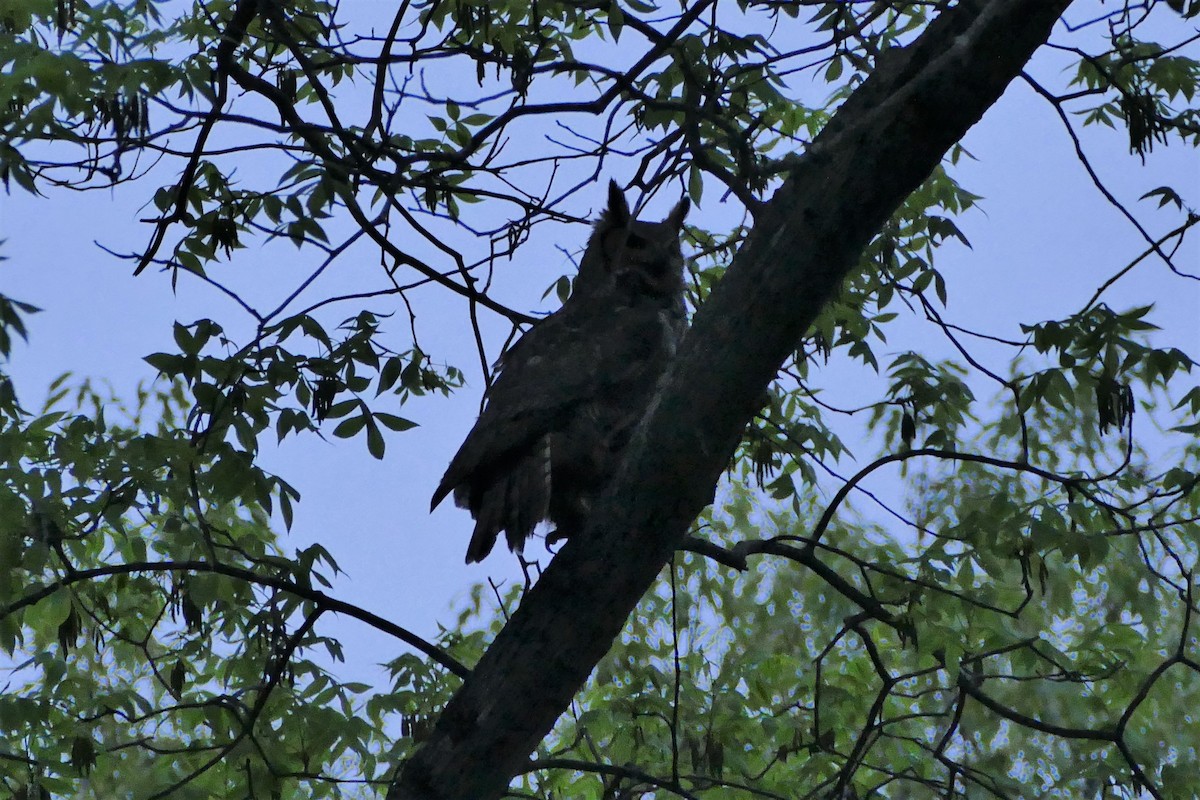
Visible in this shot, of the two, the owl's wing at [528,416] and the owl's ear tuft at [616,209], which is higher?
the owl's ear tuft at [616,209]

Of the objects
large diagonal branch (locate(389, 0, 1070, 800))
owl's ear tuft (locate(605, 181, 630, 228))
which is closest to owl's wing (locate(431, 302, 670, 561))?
large diagonal branch (locate(389, 0, 1070, 800))

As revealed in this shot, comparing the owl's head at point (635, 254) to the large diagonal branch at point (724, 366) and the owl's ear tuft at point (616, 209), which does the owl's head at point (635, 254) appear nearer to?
the owl's ear tuft at point (616, 209)

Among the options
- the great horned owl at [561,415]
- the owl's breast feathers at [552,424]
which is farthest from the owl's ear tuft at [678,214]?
the owl's breast feathers at [552,424]

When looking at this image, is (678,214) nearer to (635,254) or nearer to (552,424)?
(635,254)

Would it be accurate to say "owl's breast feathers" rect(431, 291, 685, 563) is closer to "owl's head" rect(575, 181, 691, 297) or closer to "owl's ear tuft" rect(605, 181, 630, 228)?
"owl's head" rect(575, 181, 691, 297)

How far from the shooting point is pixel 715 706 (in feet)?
15.9

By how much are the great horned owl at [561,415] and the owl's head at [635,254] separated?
0.42ft

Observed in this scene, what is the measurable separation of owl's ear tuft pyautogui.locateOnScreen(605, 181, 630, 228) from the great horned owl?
65 cm

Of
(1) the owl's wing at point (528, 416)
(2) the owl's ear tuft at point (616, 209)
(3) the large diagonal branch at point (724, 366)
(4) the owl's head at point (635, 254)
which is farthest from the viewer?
(2) the owl's ear tuft at point (616, 209)

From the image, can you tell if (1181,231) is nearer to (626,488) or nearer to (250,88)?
(626,488)

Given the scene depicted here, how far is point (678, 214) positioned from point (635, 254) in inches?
22.3

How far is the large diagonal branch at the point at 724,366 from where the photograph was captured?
101 inches

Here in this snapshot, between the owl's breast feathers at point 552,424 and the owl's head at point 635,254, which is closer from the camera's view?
the owl's breast feathers at point 552,424

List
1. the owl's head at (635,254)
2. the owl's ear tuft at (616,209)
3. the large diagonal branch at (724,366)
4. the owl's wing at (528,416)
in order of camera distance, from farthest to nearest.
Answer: the owl's ear tuft at (616,209) < the owl's head at (635,254) < the owl's wing at (528,416) < the large diagonal branch at (724,366)
